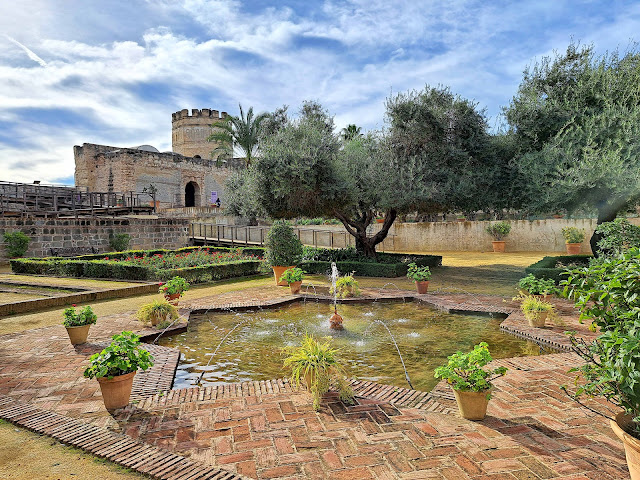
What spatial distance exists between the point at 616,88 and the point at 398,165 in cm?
685

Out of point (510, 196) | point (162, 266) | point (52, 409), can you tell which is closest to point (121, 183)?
point (162, 266)

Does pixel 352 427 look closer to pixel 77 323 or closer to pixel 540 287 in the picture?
pixel 77 323

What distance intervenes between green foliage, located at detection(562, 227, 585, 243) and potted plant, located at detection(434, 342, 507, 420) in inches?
761

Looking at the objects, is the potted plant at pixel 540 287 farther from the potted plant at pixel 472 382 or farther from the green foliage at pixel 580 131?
the potted plant at pixel 472 382

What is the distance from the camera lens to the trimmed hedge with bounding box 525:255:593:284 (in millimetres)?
10625

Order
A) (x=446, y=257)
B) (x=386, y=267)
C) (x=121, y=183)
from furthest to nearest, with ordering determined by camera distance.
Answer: (x=121, y=183) → (x=446, y=257) → (x=386, y=267)

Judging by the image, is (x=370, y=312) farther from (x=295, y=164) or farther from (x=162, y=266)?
(x=162, y=266)

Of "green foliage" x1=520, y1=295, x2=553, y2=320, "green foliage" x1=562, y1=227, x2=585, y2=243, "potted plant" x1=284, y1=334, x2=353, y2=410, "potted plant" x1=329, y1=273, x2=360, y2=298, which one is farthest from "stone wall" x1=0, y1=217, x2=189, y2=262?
"green foliage" x1=562, y1=227, x2=585, y2=243

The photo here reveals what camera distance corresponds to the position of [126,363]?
4105 millimetres

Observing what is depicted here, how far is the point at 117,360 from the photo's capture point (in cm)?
407

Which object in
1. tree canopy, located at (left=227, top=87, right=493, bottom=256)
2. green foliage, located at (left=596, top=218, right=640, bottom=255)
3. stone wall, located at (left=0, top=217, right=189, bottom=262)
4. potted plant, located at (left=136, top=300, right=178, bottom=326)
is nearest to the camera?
potted plant, located at (left=136, top=300, right=178, bottom=326)

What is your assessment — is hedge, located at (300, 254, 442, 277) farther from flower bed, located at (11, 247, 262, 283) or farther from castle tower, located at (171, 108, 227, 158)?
castle tower, located at (171, 108, 227, 158)

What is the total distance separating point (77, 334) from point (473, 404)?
231 inches

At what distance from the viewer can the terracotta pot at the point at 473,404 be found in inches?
148
